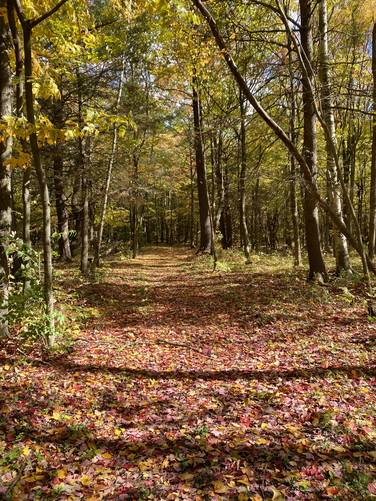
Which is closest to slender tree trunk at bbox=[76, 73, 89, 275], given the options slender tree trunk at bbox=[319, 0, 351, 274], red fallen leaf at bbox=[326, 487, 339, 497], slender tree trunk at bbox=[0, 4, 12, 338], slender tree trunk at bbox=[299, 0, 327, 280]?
slender tree trunk at bbox=[0, 4, 12, 338]

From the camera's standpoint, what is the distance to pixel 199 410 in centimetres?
461

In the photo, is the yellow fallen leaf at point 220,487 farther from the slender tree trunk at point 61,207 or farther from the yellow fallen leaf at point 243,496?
the slender tree trunk at point 61,207

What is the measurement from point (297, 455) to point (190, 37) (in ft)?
24.7

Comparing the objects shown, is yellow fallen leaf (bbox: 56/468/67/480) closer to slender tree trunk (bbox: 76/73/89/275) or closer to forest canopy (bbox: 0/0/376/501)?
forest canopy (bbox: 0/0/376/501)

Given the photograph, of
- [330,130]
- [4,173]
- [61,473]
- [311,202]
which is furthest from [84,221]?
[61,473]

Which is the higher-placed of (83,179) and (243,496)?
(83,179)

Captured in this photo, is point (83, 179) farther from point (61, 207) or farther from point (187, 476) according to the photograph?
point (187, 476)

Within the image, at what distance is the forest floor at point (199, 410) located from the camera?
337 cm

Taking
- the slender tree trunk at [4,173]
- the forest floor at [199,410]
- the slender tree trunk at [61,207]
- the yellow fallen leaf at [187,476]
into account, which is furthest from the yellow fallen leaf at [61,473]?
the slender tree trunk at [61,207]

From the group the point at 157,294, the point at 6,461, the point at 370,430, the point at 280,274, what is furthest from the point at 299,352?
the point at 280,274

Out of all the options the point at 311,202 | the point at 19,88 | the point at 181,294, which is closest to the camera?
the point at 19,88

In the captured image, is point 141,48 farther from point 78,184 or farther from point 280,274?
point 280,274

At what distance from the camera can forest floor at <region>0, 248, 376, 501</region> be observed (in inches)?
132

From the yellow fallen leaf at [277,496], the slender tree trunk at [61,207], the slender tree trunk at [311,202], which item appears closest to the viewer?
the yellow fallen leaf at [277,496]
